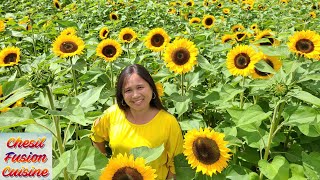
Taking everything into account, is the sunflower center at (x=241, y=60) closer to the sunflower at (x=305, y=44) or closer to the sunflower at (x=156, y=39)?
the sunflower at (x=305, y=44)

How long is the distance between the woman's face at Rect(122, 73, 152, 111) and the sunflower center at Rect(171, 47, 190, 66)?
26.5 inches

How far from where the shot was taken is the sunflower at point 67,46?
307 centimetres

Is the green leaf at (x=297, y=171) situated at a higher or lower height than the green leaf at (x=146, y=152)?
lower

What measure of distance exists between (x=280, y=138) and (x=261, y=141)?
0.18 meters

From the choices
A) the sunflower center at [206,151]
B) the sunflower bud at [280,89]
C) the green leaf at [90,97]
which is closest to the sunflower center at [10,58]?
the green leaf at [90,97]

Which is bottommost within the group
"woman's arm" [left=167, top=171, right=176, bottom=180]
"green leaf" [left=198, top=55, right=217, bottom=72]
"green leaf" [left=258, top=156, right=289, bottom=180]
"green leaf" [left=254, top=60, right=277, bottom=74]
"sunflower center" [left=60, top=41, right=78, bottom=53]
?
"woman's arm" [left=167, top=171, right=176, bottom=180]

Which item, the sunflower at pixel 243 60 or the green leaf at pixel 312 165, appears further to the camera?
the sunflower at pixel 243 60

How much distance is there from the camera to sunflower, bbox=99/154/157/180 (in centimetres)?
173

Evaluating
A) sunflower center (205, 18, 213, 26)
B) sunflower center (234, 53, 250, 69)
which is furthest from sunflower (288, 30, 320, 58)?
sunflower center (205, 18, 213, 26)

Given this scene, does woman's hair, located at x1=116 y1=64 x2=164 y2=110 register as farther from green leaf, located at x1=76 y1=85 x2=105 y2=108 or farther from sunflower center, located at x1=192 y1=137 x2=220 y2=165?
sunflower center, located at x1=192 y1=137 x2=220 y2=165

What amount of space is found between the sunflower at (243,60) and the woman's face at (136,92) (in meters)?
0.75

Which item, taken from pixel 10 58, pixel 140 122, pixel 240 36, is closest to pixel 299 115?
pixel 140 122

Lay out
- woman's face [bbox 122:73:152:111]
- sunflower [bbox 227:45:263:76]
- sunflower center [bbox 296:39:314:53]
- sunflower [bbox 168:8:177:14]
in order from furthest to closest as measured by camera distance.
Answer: sunflower [bbox 168:8:177:14], sunflower [bbox 227:45:263:76], sunflower center [bbox 296:39:314:53], woman's face [bbox 122:73:152:111]

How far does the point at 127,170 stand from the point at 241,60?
1.40 meters
